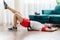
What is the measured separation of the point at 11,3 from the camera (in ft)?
18.5

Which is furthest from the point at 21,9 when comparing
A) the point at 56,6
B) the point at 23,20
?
the point at 23,20

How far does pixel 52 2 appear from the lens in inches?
223

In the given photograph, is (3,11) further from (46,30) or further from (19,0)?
(46,30)

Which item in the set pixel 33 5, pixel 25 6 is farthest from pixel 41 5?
pixel 25 6

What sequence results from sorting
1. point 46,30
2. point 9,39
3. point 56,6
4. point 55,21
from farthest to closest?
point 56,6 → point 55,21 → point 46,30 → point 9,39

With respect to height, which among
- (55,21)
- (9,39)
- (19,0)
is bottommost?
(9,39)

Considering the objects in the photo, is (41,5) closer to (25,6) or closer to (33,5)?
(33,5)

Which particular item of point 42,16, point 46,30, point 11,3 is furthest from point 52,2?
point 46,30

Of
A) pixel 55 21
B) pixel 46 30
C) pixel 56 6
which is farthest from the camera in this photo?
pixel 56 6

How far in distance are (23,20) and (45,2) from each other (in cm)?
179

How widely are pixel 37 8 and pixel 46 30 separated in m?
1.70

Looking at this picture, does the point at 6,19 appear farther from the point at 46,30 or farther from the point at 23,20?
the point at 46,30

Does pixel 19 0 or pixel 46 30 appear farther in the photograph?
pixel 19 0

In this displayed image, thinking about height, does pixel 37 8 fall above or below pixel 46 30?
above
